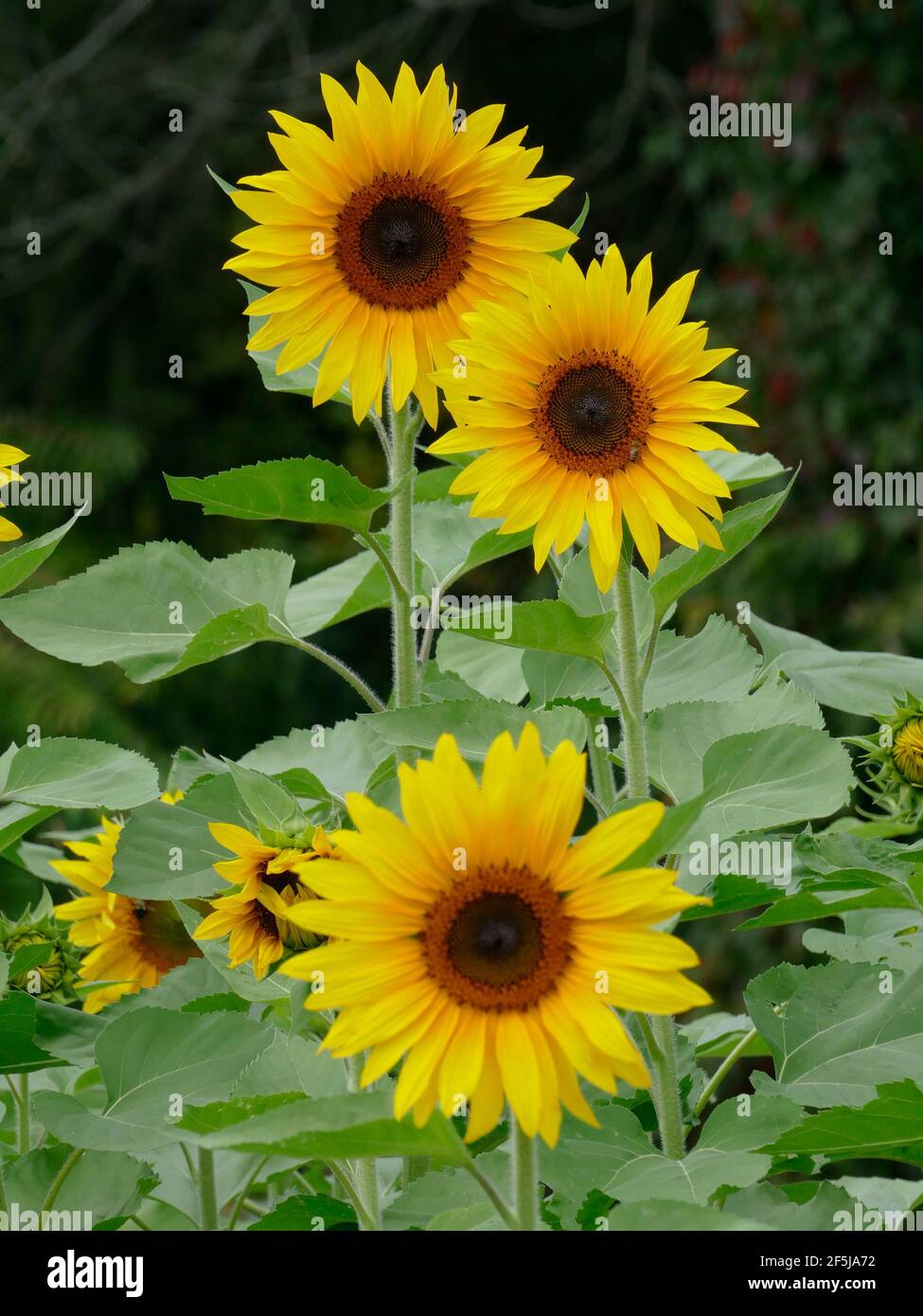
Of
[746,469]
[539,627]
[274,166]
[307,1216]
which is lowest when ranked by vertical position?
[307,1216]

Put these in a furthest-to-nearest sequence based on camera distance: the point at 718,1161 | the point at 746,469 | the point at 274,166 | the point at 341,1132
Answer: the point at 274,166 → the point at 746,469 → the point at 718,1161 → the point at 341,1132

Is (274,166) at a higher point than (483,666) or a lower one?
higher

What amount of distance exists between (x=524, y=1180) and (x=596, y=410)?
0.31 metres

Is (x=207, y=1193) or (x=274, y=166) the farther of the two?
(x=274, y=166)

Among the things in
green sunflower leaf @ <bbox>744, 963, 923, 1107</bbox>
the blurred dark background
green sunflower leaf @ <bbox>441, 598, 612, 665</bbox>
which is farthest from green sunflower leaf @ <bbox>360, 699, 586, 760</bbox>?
the blurred dark background

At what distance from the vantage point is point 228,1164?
30.6 inches

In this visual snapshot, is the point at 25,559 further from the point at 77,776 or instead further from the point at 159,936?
the point at 159,936

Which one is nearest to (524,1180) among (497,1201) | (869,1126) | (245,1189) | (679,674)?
(497,1201)

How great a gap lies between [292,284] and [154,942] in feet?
1.00

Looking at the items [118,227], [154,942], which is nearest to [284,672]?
[118,227]

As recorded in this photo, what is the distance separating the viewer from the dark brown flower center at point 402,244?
718 mm

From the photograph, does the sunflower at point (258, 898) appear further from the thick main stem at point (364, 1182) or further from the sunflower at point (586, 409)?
the sunflower at point (586, 409)

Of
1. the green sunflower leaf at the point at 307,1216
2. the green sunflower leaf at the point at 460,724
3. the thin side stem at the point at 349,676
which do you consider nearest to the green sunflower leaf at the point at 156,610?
the thin side stem at the point at 349,676

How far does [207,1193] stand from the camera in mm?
721
